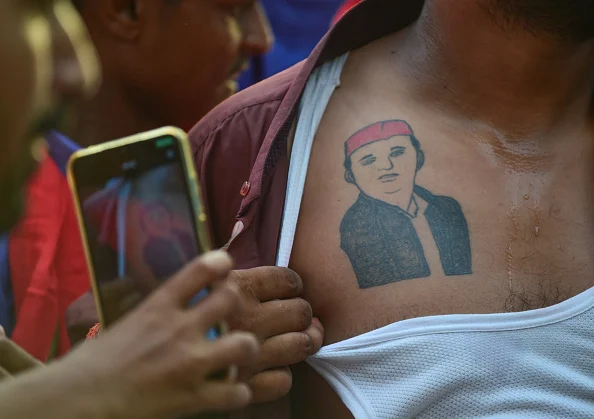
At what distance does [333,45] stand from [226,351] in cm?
87

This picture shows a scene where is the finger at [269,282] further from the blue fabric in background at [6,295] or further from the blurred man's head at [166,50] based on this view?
the blurred man's head at [166,50]

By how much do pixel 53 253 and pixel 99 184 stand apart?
1010 mm

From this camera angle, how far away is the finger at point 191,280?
2.32ft

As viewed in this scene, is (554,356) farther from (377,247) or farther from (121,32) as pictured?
(121,32)

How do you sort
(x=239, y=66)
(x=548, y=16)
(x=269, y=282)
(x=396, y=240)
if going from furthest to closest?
(x=239, y=66) < (x=548, y=16) < (x=396, y=240) < (x=269, y=282)

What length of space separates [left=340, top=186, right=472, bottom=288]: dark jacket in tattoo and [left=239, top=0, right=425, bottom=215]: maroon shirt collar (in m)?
0.16

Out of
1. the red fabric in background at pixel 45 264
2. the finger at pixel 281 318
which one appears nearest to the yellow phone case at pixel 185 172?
the finger at pixel 281 318

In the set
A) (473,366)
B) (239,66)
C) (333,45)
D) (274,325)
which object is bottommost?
(473,366)

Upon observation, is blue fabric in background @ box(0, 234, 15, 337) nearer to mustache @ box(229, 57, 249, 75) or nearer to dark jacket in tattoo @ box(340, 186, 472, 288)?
dark jacket in tattoo @ box(340, 186, 472, 288)

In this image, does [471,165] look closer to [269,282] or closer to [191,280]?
[269,282]

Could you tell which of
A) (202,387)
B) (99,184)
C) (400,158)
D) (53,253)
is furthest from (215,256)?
(53,253)

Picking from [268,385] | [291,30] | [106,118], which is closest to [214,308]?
[268,385]

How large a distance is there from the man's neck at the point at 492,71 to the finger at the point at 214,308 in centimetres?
79

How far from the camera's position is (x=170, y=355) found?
2.23 feet
